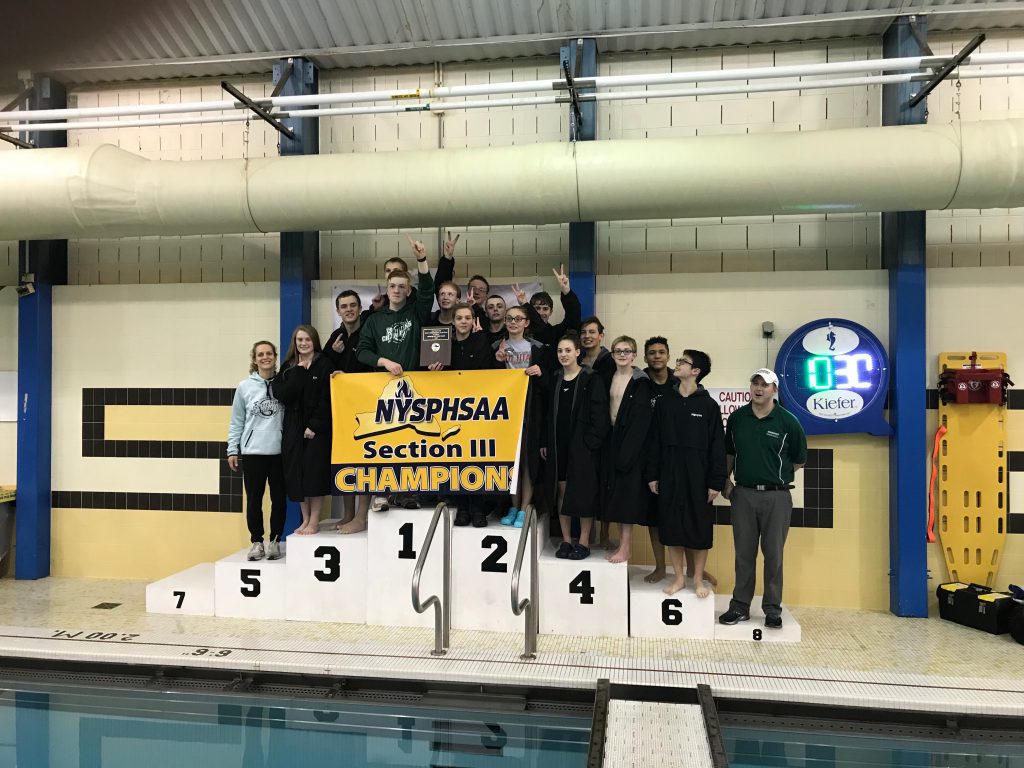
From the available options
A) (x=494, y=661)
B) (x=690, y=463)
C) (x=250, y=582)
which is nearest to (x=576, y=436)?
(x=690, y=463)

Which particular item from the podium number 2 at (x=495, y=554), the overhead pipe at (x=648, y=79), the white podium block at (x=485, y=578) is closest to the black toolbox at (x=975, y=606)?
the white podium block at (x=485, y=578)

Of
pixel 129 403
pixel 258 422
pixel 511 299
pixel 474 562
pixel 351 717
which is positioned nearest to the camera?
pixel 351 717

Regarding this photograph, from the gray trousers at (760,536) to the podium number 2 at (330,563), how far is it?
9.56 feet

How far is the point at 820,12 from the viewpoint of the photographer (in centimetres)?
597

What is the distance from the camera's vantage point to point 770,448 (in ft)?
16.2

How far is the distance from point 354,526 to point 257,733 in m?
1.94

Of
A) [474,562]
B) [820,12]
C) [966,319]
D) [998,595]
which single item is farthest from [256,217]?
[998,595]

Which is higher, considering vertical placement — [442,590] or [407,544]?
[407,544]

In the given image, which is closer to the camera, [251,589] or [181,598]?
[251,589]

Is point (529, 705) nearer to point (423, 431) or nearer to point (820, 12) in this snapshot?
point (423, 431)

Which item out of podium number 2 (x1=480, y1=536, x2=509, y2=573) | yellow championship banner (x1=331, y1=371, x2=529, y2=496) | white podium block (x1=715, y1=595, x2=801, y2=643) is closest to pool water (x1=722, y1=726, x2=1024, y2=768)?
white podium block (x1=715, y1=595, x2=801, y2=643)

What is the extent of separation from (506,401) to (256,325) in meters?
2.82

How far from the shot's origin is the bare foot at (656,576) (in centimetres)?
543

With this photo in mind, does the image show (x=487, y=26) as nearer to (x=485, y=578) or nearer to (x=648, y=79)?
(x=648, y=79)
